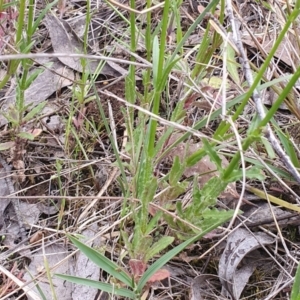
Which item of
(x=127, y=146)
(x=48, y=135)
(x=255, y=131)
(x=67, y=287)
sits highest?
(x=255, y=131)

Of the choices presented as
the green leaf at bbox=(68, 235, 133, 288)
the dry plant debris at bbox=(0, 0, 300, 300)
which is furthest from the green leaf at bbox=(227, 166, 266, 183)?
the green leaf at bbox=(68, 235, 133, 288)

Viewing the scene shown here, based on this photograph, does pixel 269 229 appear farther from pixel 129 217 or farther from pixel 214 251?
pixel 129 217

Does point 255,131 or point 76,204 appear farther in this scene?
point 76,204

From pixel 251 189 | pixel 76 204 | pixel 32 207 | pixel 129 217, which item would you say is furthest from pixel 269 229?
pixel 32 207

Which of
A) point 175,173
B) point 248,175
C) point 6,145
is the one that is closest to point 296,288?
point 248,175

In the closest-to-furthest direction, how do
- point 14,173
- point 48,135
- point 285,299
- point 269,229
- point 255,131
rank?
point 255,131, point 285,299, point 269,229, point 14,173, point 48,135

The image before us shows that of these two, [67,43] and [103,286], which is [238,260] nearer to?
[103,286]
